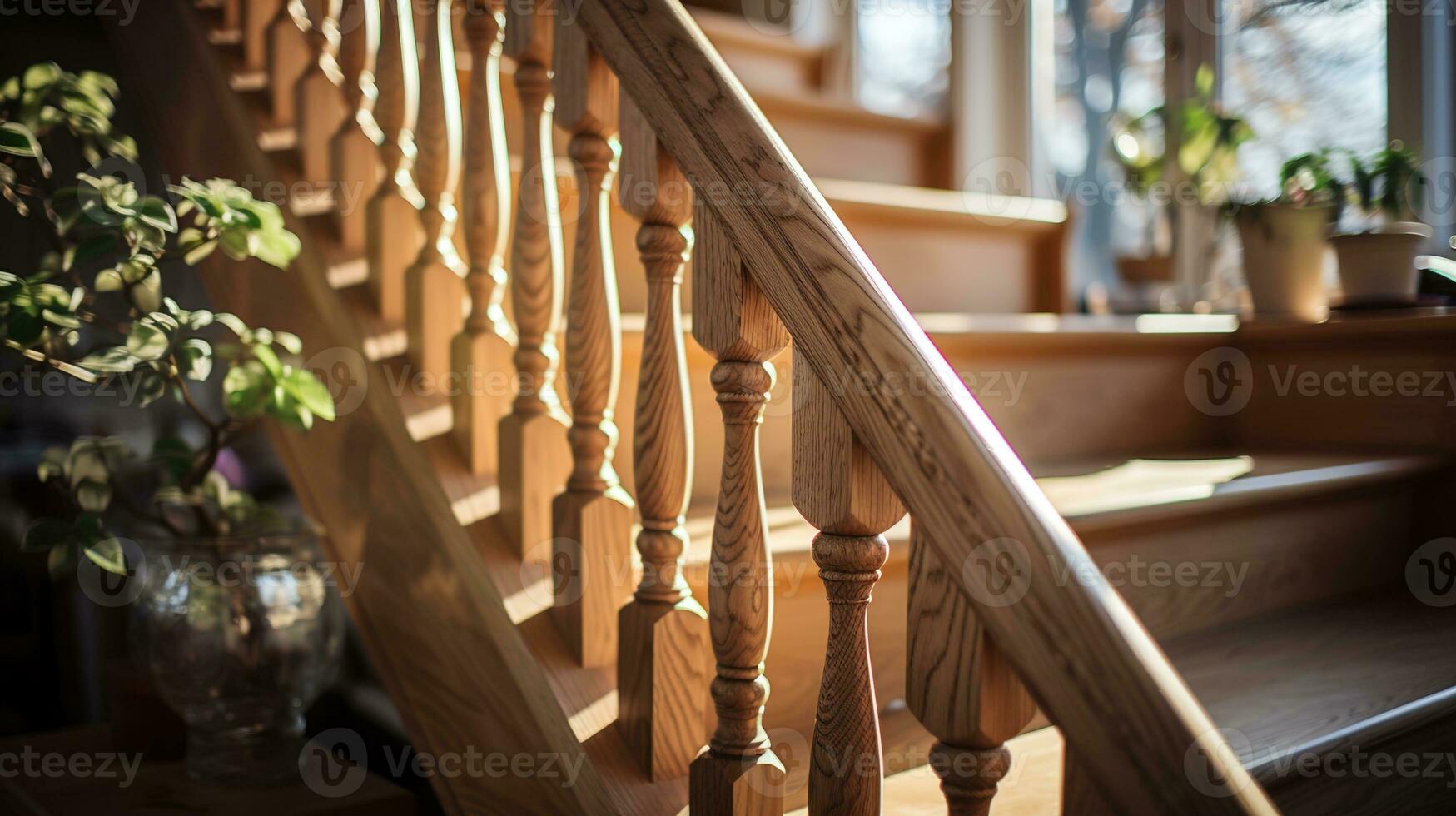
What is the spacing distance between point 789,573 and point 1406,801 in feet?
2.28

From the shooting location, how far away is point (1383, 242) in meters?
1.88

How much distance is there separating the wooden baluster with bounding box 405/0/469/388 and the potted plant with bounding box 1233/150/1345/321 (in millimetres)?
1570

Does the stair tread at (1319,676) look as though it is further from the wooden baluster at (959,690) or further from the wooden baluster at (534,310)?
the wooden baluster at (534,310)

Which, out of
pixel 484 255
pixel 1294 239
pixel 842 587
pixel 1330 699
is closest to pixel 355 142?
pixel 484 255

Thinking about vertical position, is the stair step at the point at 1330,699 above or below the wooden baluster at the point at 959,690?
below

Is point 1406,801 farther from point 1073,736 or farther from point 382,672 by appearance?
point 382,672

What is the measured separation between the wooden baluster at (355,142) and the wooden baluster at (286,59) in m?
0.16

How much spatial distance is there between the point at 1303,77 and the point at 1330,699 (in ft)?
6.89

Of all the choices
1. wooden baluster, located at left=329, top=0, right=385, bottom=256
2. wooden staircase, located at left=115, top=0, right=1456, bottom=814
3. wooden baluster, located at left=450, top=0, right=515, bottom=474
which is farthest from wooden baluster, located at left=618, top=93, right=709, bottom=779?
wooden baluster, located at left=329, top=0, right=385, bottom=256

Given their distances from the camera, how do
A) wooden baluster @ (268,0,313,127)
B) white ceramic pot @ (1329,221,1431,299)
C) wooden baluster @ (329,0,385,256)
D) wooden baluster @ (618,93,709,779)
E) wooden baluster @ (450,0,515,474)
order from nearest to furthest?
wooden baluster @ (618,93,709,779) < wooden baluster @ (450,0,515,474) < wooden baluster @ (329,0,385,256) < wooden baluster @ (268,0,313,127) < white ceramic pot @ (1329,221,1431,299)

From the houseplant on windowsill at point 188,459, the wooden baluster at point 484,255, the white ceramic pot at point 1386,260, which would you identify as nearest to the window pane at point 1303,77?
the white ceramic pot at point 1386,260

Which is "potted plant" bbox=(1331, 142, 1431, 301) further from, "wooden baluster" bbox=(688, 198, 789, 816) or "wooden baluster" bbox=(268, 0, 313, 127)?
"wooden baluster" bbox=(268, 0, 313, 127)

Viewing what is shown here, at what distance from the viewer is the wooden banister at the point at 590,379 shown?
3.27ft

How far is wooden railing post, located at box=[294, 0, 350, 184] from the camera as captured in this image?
58.0 inches
